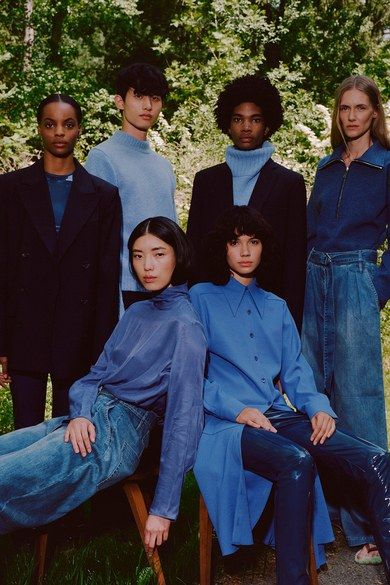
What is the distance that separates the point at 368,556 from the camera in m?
3.34

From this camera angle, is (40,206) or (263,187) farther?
(263,187)

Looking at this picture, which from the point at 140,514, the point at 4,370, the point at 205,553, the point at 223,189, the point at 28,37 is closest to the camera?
the point at 140,514

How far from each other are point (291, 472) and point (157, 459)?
2.15ft

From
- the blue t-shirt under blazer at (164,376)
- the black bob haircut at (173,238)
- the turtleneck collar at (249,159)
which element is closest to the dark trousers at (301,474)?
the blue t-shirt under blazer at (164,376)

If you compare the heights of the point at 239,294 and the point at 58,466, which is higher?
the point at 239,294

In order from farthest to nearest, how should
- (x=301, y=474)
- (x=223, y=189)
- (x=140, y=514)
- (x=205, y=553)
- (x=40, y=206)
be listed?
(x=223, y=189) → (x=40, y=206) → (x=205, y=553) → (x=140, y=514) → (x=301, y=474)

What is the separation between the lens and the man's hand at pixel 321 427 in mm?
2834

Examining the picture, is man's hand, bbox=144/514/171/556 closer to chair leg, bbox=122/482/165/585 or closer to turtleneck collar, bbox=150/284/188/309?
chair leg, bbox=122/482/165/585

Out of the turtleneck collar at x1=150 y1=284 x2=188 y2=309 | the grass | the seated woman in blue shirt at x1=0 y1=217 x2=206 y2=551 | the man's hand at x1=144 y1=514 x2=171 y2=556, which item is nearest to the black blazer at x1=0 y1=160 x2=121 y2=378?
the seated woman in blue shirt at x1=0 y1=217 x2=206 y2=551

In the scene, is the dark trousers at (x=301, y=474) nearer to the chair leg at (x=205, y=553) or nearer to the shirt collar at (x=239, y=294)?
the chair leg at (x=205, y=553)

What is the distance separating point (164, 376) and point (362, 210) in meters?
1.33

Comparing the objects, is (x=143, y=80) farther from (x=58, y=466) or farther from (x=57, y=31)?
(x=57, y=31)

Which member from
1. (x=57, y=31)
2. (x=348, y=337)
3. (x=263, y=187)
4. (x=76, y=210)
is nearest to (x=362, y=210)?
(x=263, y=187)

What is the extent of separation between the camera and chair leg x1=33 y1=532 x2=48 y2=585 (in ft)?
9.52
